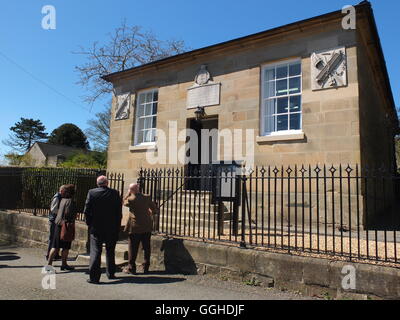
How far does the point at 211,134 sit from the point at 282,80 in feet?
9.38

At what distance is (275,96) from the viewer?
8984mm

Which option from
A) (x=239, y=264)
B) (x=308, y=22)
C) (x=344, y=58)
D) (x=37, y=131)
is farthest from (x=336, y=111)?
(x=37, y=131)

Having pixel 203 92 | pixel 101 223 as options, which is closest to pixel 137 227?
pixel 101 223

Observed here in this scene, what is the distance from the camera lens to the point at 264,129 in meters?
9.03

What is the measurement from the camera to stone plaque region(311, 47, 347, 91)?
7.76 metres

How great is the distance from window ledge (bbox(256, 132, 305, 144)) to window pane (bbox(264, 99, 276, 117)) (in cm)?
83

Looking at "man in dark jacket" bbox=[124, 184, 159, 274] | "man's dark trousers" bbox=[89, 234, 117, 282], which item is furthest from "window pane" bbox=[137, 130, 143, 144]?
"man's dark trousers" bbox=[89, 234, 117, 282]

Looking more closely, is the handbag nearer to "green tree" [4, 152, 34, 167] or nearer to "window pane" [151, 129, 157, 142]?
"window pane" [151, 129, 157, 142]

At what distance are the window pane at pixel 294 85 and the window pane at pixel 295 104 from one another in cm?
20

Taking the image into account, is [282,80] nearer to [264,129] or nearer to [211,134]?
[264,129]

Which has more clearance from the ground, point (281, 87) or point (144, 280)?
point (281, 87)

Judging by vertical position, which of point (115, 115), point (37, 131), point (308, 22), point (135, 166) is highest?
point (37, 131)

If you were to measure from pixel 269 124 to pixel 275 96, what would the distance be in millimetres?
834
